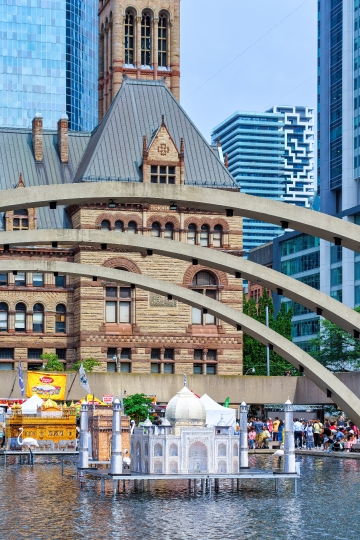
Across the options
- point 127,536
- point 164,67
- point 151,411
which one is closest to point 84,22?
point 164,67

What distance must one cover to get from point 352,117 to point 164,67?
1410 inches

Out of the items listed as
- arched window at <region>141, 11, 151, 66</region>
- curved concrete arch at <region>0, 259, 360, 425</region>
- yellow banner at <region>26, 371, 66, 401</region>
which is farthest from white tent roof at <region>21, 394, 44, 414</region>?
arched window at <region>141, 11, 151, 66</region>

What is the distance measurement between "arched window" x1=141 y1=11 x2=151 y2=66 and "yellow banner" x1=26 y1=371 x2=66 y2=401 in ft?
103

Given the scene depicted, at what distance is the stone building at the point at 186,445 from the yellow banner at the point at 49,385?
33.3 metres

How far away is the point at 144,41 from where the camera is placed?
90812mm

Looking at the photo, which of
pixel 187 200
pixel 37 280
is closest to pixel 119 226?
pixel 37 280

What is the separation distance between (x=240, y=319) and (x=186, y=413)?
11.0 m

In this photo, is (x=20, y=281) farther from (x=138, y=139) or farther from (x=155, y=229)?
(x=138, y=139)

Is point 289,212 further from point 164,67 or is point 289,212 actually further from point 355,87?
point 355,87

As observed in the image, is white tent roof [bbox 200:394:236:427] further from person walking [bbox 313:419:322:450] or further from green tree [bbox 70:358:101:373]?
green tree [bbox 70:358:101:373]

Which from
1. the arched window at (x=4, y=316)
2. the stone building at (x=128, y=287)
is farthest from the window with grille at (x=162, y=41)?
the arched window at (x=4, y=316)

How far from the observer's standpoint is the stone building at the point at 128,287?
77.9 meters

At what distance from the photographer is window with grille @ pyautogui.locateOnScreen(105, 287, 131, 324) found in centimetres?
7850

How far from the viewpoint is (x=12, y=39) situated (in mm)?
163000
